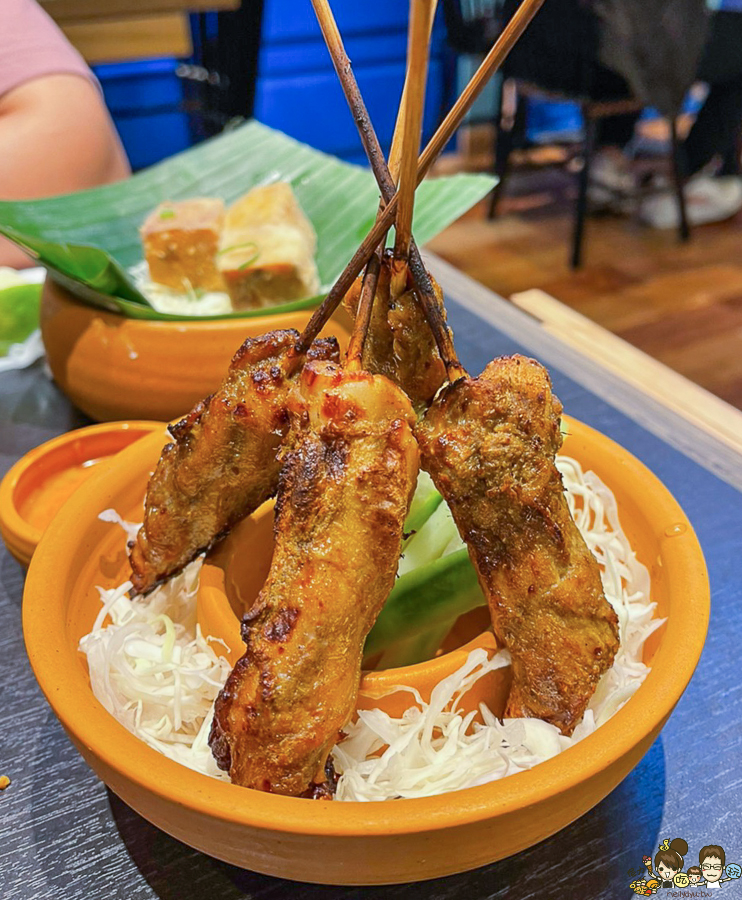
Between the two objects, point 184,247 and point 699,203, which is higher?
point 184,247

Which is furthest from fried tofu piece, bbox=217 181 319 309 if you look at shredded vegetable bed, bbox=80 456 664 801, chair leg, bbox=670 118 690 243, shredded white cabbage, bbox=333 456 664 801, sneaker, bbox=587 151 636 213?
sneaker, bbox=587 151 636 213

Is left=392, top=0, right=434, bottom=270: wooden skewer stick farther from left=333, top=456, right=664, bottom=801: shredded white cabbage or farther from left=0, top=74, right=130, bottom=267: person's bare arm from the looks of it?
left=0, top=74, right=130, bottom=267: person's bare arm

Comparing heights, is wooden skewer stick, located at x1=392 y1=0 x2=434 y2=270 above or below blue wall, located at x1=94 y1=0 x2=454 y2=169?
above

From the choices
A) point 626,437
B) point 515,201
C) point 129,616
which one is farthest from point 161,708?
point 515,201

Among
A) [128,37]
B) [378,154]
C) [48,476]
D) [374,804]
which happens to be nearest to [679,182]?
[128,37]

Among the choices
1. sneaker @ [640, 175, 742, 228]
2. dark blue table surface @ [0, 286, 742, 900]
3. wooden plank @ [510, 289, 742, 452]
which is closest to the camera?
dark blue table surface @ [0, 286, 742, 900]

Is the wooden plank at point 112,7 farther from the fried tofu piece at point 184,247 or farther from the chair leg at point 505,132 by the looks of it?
the fried tofu piece at point 184,247

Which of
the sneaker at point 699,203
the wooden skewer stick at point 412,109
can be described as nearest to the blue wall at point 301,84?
the sneaker at point 699,203

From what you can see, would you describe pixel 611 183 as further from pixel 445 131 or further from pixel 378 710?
pixel 378 710
